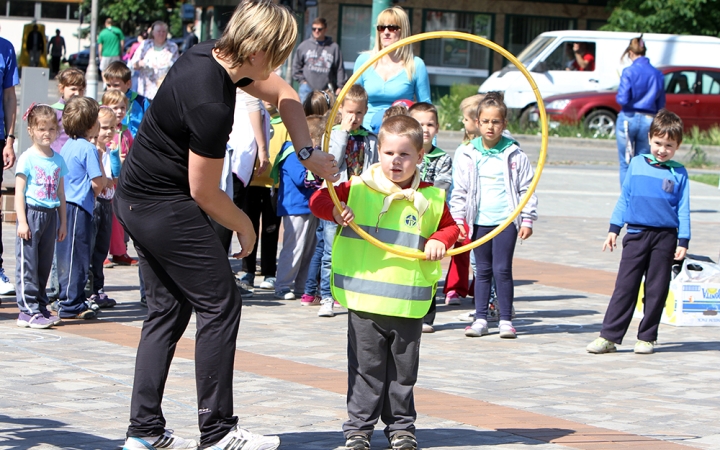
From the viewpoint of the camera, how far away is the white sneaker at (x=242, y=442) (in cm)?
459

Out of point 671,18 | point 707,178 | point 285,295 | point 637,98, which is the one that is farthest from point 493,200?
point 671,18

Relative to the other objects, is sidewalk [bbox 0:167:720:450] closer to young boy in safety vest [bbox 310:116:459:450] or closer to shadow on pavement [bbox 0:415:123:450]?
shadow on pavement [bbox 0:415:123:450]

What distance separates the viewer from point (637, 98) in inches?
592

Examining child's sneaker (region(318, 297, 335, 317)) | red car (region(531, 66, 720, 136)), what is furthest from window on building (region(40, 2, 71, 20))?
child's sneaker (region(318, 297, 335, 317))

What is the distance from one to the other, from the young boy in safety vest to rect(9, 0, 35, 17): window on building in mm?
84233

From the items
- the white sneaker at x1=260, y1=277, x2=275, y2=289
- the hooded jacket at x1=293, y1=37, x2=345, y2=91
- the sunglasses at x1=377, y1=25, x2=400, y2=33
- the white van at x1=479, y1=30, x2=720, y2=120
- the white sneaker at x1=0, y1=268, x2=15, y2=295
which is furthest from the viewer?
the white van at x1=479, y1=30, x2=720, y2=120

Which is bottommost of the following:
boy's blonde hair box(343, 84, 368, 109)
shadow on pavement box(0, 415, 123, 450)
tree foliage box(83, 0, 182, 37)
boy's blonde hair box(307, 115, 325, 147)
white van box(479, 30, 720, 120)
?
shadow on pavement box(0, 415, 123, 450)

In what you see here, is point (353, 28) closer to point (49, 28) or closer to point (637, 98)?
point (637, 98)

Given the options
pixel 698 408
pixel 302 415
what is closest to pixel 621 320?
pixel 698 408

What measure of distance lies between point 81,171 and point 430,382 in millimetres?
3174

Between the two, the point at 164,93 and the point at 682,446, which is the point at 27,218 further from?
the point at 682,446

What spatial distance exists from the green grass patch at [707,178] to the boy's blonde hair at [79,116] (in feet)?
48.2

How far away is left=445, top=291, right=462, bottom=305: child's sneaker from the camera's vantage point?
31.3 feet

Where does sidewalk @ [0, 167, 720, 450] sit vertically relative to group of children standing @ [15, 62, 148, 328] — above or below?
below
